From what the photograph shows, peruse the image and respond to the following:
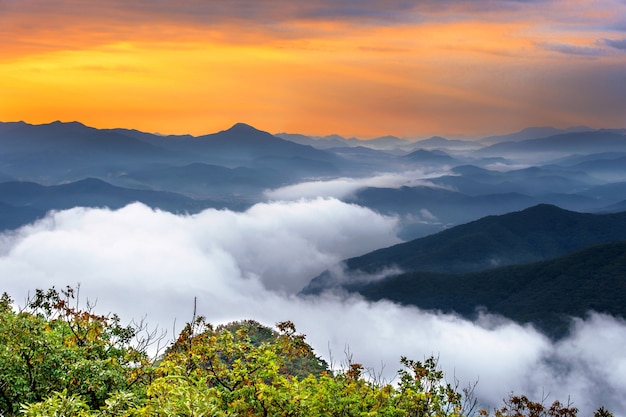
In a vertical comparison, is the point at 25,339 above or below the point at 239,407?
above

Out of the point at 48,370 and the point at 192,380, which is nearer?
the point at 192,380

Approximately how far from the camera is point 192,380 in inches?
719

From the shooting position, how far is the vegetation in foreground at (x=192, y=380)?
1741cm

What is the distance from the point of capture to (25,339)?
2139 cm

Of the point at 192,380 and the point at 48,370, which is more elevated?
the point at 48,370

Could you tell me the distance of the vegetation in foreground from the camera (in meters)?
17.4

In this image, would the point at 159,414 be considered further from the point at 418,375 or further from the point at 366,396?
the point at 418,375

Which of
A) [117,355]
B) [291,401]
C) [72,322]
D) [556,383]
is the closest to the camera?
[291,401]

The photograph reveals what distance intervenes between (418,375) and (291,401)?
6875 millimetres

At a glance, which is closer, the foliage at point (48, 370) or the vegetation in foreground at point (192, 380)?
the vegetation in foreground at point (192, 380)

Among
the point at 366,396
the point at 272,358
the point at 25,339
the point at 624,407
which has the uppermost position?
the point at 25,339

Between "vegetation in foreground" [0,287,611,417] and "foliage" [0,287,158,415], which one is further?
"foliage" [0,287,158,415]

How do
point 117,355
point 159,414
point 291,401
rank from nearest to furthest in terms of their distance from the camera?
1. point 159,414
2. point 291,401
3. point 117,355

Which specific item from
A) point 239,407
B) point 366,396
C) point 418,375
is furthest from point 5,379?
point 418,375
